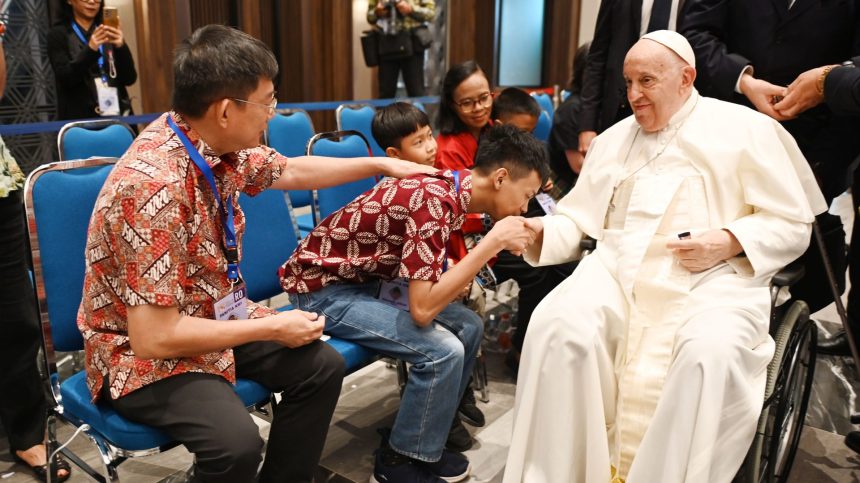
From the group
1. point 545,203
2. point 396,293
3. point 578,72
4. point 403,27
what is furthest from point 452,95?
point 403,27

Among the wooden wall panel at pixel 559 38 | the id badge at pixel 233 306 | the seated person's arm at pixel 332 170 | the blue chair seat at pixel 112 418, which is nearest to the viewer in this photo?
the blue chair seat at pixel 112 418

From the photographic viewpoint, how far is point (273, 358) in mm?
1754

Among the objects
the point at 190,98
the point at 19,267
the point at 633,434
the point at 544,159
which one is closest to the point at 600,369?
the point at 633,434

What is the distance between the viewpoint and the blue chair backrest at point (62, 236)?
5.51ft

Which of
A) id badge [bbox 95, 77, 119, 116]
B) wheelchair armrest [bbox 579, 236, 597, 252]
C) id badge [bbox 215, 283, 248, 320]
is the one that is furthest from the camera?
id badge [bbox 95, 77, 119, 116]

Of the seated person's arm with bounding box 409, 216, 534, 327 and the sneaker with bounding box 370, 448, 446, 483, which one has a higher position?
the seated person's arm with bounding box 409, 216, 534, 327

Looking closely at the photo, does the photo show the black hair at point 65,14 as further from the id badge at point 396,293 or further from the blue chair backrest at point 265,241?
the id badge at point 396,293

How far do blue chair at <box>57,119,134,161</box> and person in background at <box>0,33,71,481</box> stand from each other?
54 cm


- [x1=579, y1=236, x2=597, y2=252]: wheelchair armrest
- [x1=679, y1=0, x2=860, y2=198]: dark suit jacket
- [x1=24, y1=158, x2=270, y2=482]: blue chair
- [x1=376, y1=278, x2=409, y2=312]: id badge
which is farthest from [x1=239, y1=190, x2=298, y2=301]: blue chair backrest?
[x1=679, y1=0, x2=860, y2=198]: dark suit jacket

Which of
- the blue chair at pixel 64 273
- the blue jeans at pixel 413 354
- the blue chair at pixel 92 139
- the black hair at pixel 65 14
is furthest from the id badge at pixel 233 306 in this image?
the black hair at pixel 65 14

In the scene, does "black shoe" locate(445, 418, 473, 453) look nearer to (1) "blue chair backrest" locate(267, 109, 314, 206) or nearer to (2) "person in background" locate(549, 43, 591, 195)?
(2) "person in background" locate(549, 43, 591, 195)

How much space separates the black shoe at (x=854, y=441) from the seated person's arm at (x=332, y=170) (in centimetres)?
177

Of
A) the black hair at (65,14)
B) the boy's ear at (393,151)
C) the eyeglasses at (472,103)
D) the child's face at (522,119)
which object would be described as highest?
the black hair at (65,14)

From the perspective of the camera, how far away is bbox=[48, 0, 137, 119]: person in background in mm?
3514
